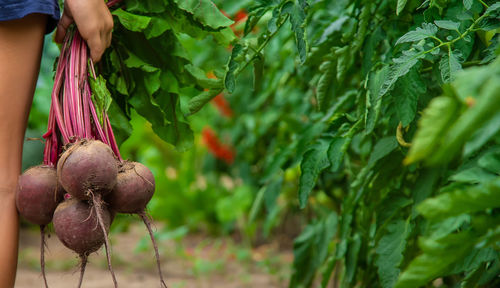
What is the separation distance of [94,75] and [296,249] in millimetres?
1159

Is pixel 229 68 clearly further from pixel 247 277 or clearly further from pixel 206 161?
pixel 206 161

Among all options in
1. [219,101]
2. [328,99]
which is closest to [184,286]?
[219,101]

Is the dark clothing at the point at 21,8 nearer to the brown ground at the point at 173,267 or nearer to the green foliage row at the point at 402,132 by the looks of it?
the green foliage row at the point at 402,132

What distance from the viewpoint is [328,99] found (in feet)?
5.75

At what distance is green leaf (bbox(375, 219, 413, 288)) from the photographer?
4.66 feet

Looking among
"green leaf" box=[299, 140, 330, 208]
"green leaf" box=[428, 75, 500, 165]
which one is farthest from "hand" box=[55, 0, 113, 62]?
"green leaf" box=[428, 75, 500, 165]

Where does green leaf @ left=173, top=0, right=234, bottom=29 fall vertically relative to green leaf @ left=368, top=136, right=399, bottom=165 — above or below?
above

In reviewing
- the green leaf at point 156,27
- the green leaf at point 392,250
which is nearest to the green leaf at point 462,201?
the green leaf at point 392,250

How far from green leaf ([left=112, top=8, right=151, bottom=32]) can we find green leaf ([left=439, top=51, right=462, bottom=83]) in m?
0.72

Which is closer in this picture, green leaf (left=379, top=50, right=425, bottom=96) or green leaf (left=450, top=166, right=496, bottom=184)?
green leaf (left=450, top=166, right=496, bottom=184)

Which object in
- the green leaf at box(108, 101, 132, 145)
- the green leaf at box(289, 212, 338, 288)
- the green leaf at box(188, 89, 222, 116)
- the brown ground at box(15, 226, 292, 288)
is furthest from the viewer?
the brown ground at box(15, 226, 292, 288)

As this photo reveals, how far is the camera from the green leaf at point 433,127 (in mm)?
707

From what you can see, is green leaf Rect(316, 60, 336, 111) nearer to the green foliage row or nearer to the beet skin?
the green foliage row

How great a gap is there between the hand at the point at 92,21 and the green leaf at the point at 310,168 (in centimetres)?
58
